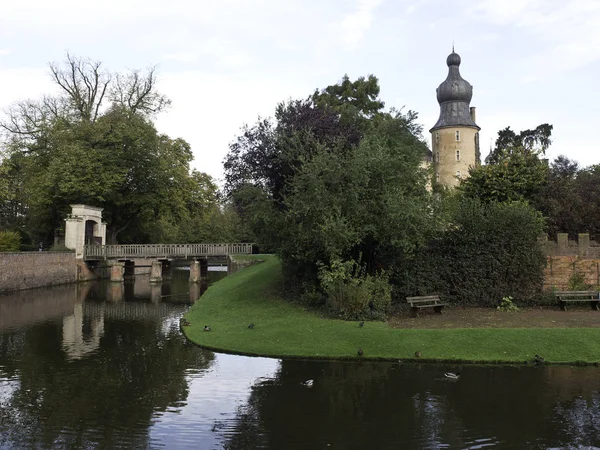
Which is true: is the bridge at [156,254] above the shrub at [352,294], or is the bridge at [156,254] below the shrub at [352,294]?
above

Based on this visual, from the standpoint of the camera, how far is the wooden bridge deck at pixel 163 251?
4400 centimetres

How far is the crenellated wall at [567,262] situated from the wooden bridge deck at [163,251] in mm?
25955

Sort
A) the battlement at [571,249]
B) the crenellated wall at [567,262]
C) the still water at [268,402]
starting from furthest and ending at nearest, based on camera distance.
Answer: the battlement at [571,249]
the crenellated wall at [567,262]
the still water at [268,402]

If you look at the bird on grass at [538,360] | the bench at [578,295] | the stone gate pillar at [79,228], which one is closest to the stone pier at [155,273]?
the stone gate pillar at [79,228]

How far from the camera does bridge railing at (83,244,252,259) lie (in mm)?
44000

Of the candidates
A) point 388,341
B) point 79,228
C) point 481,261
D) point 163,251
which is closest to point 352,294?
point 388,341

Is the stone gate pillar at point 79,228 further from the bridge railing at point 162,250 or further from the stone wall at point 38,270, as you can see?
the stone wall at point 38,270

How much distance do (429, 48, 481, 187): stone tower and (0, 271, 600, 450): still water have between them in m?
50.1

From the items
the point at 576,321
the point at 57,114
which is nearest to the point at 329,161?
the point at 576,321

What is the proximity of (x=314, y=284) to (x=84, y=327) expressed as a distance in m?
10.0

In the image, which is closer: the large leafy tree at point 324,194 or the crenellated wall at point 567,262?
the large leafy tree at point 324,194

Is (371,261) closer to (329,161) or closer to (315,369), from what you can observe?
(329,161)

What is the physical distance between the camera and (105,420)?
10.4 metres

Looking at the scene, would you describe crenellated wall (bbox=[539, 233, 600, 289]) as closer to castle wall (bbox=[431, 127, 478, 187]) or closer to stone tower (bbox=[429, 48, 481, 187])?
stone tower (bbox=[429, 48, 481, 187])
